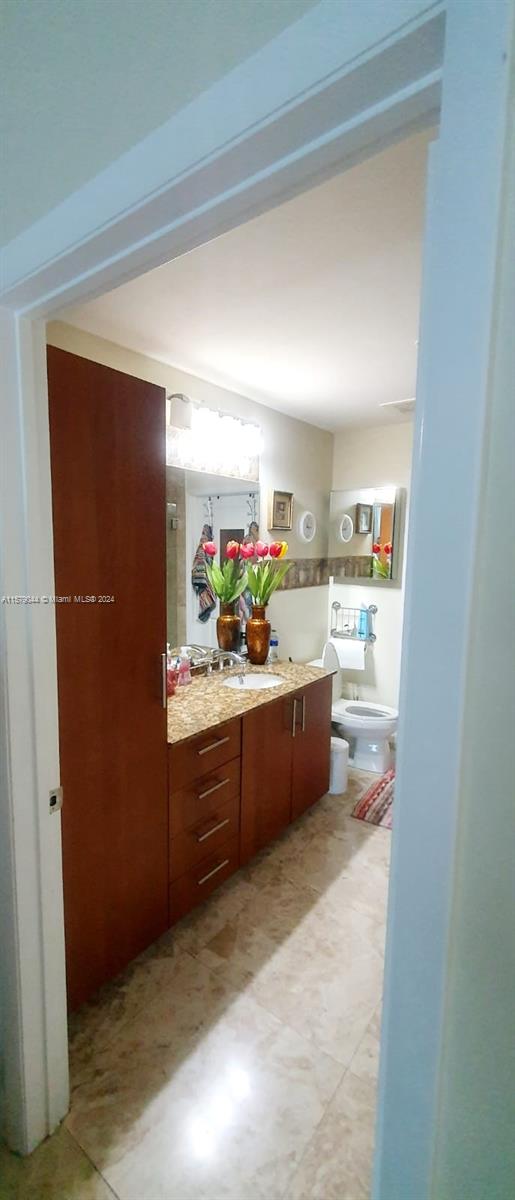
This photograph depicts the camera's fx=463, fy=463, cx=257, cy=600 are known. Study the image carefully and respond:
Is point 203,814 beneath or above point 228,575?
beneath

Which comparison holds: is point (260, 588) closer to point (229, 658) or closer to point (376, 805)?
point (229, 658)

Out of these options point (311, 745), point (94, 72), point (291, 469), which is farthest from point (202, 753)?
point (291, 469)

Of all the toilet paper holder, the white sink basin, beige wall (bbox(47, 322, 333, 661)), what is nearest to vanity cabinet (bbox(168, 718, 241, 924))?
the white sink basin

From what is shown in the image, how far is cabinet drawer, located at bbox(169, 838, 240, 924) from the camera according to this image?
1.71m

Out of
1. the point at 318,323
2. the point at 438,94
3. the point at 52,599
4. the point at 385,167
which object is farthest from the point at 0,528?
the point at 318,323

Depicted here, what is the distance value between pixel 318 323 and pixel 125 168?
1.21m

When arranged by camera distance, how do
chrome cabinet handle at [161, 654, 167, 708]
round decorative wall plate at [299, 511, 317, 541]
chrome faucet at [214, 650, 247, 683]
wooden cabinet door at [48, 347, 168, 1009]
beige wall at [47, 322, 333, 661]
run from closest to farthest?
wooden cabinet door at [48, 347, 168, 1009]
chrome cabinet handle at [161, 654, 167, 708]
beige wall at [47, 322, 333, 661]
chrome faucet at [214, 650, 247, 683]
round decorative wall plate at [299, 511, 317, 541]

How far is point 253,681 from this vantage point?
250 centimetres

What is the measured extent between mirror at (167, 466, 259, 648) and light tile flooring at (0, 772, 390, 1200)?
49.3 inches

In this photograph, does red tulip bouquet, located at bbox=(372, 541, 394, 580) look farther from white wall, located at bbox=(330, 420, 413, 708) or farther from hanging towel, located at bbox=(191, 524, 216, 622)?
hanging towel, located at bbox=(191, 524, 216, 622)

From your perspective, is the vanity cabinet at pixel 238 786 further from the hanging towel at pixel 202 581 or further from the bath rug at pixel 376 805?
the hanging towel at pixel 202 581

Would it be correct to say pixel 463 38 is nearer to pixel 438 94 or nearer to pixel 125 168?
pixel 438 94

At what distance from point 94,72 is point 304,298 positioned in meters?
0.97

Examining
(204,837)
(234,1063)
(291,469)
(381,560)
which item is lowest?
(234,1063)
